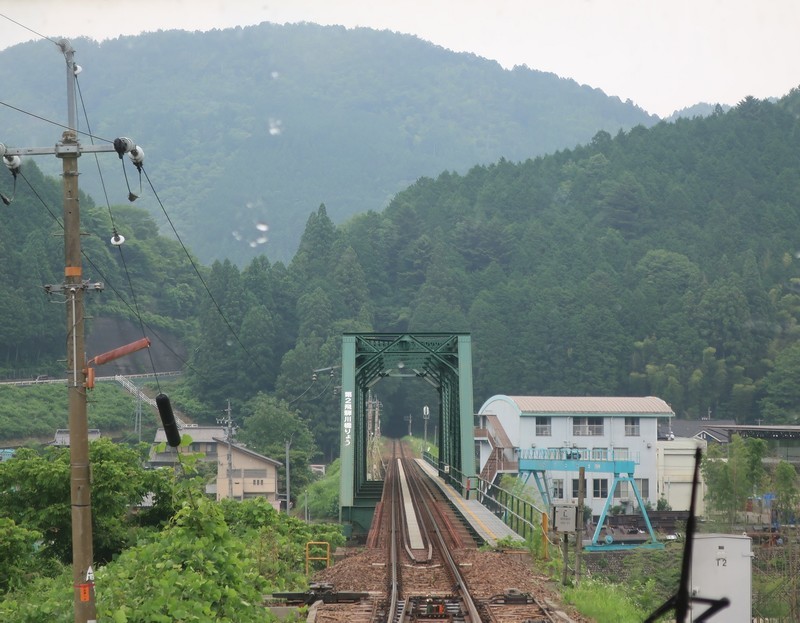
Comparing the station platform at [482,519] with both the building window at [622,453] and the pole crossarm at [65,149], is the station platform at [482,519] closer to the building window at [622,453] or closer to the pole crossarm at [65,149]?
the pole crossarm at [65,149]

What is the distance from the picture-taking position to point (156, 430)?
5272 centimetres

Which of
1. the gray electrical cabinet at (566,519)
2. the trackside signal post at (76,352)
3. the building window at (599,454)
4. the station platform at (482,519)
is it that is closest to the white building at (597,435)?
the building window at (599,454)

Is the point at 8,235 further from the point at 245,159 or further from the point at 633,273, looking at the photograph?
the point at 245,159

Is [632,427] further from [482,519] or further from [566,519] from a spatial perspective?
[566,519]

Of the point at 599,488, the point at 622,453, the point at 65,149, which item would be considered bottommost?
the point at 599,488

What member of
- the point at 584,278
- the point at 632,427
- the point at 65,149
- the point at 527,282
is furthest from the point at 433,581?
the point at 584,278

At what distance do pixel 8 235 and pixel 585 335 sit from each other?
37.7m

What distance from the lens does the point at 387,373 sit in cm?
3866

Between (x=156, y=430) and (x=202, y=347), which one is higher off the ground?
(x=202, y=347)

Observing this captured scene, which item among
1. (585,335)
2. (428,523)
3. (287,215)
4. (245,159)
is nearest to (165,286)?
(585,335)

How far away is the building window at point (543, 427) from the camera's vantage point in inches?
1759

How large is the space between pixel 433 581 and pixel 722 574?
36.2 ft

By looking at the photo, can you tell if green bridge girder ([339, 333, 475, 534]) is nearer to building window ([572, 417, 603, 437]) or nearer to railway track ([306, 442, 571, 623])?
railway track ([306, 442, 571, 623])

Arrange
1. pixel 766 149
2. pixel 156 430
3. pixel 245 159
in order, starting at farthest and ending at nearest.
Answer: pixel 245 159
pixel 766 149
pixel 156 430
